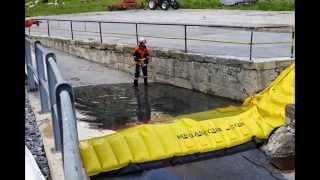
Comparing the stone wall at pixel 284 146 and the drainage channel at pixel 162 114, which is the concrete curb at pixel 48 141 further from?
the stone wall at pixel 284 146

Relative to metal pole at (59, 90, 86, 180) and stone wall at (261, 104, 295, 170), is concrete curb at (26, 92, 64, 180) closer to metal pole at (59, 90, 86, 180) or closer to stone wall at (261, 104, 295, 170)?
metal pole at (59, 90, 86, 180)

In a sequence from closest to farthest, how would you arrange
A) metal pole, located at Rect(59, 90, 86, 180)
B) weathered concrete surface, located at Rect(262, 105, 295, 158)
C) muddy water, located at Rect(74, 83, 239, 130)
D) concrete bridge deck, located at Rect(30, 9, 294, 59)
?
metal pole, located at Rect(59, 90, 86, 180)
weathered concrete surface, located at Rect(262, 105, 295, 158)
muddy water, located at Rect(74, 83, 239, 130)
concrete bridge deck, located at Rect(30, 9, 294, 59)

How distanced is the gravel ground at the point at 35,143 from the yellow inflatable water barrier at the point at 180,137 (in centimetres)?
86

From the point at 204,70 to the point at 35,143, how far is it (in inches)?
457

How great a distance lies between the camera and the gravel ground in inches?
207

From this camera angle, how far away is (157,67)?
2023cm

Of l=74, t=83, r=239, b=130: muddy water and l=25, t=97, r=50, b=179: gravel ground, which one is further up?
l=25, t=97, r=50, b=179: gravel ground

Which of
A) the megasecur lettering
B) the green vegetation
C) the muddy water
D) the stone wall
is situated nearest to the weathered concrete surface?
the stone wall

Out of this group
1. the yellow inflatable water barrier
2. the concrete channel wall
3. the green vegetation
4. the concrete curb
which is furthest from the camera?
the green vegetation

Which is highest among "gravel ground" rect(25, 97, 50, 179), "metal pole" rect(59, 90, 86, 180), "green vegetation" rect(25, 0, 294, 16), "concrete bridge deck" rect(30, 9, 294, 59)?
"green vegetation" rect(25, 0, 294, 16)

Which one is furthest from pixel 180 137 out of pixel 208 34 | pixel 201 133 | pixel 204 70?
pixel 208 34

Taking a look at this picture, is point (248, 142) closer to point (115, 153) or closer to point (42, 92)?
point (115, 153)

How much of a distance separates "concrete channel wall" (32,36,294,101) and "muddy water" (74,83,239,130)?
0.36m

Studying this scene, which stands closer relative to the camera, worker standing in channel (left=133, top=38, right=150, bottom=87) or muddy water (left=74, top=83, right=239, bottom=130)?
muddy water (left=74, top=83, right=239, bottom=130)
